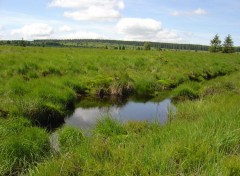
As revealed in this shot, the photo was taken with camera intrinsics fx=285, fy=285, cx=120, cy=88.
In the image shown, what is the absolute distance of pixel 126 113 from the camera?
515 inches

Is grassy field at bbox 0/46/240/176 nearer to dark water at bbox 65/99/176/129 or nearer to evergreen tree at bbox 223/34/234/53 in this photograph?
dark water at bbox 65/99/176/129

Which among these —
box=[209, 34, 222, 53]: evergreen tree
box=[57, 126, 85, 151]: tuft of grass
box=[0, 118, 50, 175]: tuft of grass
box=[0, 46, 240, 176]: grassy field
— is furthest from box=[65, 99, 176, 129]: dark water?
box=[209, 34, 222, 53]: evergreen tree

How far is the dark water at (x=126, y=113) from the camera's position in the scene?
1122 centimetres

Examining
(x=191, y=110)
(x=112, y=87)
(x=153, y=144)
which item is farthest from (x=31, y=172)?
(x=112, y=87)

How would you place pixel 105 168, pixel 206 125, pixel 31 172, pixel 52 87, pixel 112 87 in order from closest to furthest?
pixel 105 168, pixel 31 172, pixel 206 125, pixel 52 87, pixel 112 87

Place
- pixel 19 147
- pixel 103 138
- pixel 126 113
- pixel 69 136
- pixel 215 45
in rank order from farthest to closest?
pixel 215 45
pixel 126 113
pixel 69 136
pixel 103 138
pixel 19 147

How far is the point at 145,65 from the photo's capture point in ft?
82.9

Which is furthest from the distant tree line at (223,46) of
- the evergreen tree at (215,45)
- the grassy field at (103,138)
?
the grassy field at (103,138)

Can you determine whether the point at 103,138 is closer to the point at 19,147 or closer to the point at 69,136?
the point at 69,136

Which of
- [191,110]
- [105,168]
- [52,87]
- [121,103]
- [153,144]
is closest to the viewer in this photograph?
[105,168]

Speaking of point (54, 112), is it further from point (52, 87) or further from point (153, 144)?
point (153, 144)

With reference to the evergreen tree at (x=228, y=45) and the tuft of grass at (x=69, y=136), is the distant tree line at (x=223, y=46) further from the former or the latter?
the tuft of grass at (x=69, y=136)

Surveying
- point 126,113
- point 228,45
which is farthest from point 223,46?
point 126,113

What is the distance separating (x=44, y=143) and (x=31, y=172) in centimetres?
196
